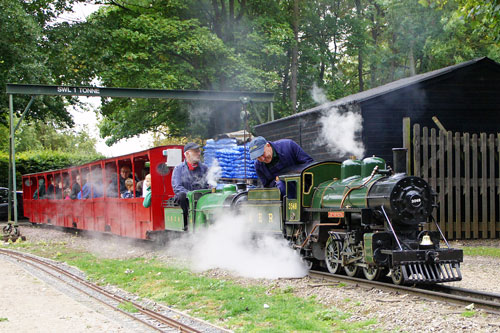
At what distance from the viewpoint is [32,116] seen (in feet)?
87.6

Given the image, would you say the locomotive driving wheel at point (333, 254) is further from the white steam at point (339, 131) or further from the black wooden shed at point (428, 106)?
the white steam at point (339, 131)

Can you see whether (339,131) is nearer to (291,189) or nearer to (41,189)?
(291,189)

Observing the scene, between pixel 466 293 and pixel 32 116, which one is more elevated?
pixel 32 116

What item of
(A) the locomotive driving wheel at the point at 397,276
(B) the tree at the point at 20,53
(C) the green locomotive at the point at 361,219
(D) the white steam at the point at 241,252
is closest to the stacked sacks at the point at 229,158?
(D) the white steam at the point at 241,252

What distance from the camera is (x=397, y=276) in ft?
24.6

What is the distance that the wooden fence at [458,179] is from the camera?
13.3m

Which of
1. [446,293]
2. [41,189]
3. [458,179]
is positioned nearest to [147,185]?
[458,179]

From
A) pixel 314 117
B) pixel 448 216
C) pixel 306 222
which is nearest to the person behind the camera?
pixel 306 222

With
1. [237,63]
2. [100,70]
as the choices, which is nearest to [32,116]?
[100,70]

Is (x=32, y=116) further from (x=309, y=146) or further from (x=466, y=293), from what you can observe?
(x=466, y=293)

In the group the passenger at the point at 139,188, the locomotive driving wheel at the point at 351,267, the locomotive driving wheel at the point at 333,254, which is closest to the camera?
the locomotive driving wheel at the point at 351,267

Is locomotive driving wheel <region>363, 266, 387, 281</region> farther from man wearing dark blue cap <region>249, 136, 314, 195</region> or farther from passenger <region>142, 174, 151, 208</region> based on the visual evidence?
passenger <region>142, 174, 151, 208</region>

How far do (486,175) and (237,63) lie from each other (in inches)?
592

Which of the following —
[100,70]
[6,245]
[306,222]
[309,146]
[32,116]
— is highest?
[100,70]
